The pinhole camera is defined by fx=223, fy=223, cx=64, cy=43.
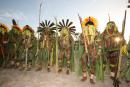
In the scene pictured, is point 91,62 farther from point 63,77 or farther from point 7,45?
point 7,45

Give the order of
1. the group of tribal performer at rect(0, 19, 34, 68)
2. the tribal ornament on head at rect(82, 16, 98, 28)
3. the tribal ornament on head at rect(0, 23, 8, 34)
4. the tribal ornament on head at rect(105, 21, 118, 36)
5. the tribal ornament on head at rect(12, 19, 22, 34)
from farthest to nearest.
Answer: the tribal ornament on head at rect(0, 23, 8, 34)
the tribal ornament on head at rect(12, 19, 22, 34)
the group of tribal performer at rect(0, 19, 34, 68)
the tribal ornament on head at rect(82, 16, 98, 28)
the tribal ornament on head at rect(105, 21, 118, 36)

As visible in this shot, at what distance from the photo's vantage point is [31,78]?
33.8ft

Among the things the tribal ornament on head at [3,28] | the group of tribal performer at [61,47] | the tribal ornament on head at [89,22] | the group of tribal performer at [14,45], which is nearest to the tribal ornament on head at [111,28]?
the group of tribal performer at [61,47]

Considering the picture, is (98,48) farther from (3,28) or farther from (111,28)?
(3,28)

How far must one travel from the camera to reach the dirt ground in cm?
929

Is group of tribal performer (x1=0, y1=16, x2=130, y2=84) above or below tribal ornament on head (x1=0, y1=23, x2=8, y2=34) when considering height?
below

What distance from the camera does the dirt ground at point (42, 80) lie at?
9.29 m

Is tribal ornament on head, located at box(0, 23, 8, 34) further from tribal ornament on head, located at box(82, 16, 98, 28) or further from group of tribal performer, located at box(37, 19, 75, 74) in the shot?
tribal ornament on head, located at box(82, 16, 98, 28)

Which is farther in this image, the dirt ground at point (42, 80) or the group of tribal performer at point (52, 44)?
the group of tribal performer at point (52, 44)

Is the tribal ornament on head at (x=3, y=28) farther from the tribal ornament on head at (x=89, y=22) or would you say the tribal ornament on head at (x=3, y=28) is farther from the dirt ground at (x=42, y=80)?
the tribal ornament on head at (x=89, y=22)

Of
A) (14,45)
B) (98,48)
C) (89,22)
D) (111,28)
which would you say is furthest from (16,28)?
(111,28)

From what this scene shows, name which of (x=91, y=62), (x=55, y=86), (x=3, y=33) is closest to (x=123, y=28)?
(x=91, y=62)

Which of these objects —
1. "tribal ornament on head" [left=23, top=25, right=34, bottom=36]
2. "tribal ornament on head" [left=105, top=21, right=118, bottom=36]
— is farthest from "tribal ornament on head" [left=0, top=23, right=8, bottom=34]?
"tribal ornament on head" [left=105, top=21, right=118, bottom=36]

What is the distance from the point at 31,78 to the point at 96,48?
10.8 ft
